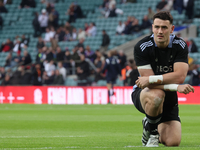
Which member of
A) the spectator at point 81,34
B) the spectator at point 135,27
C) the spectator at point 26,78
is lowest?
the spectator at point 26,78

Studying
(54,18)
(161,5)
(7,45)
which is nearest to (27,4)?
(54,18)

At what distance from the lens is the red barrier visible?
19281mm

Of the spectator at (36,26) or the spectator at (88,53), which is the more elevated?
the spectator at (36,26)

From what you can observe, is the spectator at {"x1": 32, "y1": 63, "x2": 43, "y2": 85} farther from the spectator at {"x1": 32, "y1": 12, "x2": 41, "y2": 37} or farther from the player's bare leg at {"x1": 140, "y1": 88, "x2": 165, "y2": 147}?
the player's bare leg at {"x1": 140, "y1": 88, "x2": 165, "y2": 147}

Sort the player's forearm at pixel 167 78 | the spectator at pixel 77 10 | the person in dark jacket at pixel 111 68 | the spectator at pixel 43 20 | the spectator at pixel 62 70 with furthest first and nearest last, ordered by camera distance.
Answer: the spectator at pixel 77 10, the spectator at pixel 43 20, the spectator at pixel 62 70, the person in dark jacket at pixel 111 68, the player's forearm at pixel 167 78

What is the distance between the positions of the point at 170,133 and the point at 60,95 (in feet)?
48.7

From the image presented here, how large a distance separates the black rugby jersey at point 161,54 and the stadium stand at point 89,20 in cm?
1451

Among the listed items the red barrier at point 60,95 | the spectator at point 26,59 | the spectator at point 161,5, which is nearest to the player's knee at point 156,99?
the red barrier at point 60,95

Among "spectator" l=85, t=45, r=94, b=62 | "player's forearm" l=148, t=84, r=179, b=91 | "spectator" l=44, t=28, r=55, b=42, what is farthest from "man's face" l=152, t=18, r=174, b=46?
"spectator" l=44, t=28, r=55, b=42

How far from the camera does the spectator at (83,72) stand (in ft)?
67.6

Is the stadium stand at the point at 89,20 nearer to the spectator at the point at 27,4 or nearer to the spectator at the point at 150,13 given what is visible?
A: the spectator at the point at 27,4

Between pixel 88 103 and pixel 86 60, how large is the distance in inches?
108

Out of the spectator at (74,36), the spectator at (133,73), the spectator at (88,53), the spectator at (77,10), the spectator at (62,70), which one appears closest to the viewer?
the spectator at (133,73)

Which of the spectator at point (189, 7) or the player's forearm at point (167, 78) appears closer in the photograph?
the player's forearm at point (167, 78)
